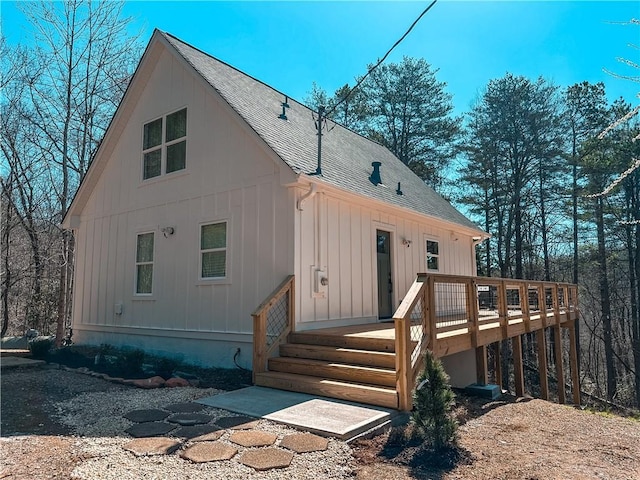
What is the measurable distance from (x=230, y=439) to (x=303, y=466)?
86cm

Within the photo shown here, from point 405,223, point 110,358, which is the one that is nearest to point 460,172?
point 405,223

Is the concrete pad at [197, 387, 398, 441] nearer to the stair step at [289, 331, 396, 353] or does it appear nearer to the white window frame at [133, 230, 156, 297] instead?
the stair step at [289, 331, 396, 353]

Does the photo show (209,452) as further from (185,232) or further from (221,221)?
(185,232)

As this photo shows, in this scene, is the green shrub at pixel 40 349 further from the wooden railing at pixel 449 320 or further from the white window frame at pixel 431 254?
the white window frame at pixel 431 254

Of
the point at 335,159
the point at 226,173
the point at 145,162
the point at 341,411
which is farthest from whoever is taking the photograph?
the point at 145,162

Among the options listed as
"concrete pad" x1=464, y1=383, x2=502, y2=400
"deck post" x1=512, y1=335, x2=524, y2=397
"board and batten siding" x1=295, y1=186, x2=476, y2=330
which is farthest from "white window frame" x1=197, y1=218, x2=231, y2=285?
"deck post" x1=512, y1=335, x2=524, y2=397

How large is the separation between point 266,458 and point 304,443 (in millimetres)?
468

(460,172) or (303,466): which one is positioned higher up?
(460,172)

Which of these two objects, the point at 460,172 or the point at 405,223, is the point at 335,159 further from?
the point at 460,172

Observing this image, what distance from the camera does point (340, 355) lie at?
234 inches

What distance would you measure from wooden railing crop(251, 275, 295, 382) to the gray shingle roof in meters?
1.94

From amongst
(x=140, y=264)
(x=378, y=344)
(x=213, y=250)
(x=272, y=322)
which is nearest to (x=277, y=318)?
(x=272, y=322)

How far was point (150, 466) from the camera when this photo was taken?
131 inches

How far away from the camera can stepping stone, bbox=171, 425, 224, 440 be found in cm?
404
